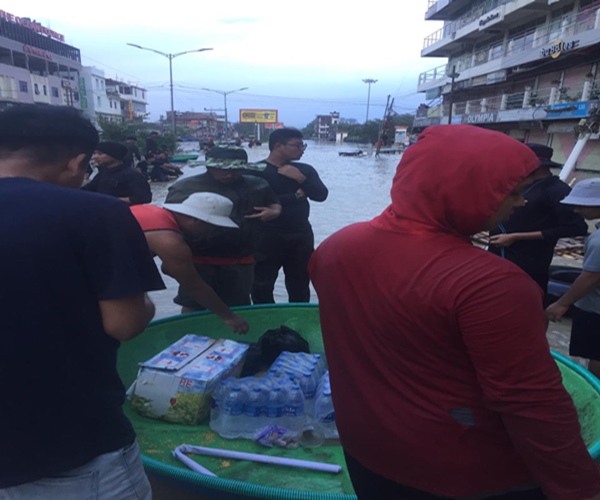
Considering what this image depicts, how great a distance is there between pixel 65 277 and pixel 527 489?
127cm

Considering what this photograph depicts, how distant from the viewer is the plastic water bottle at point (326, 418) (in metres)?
2.68

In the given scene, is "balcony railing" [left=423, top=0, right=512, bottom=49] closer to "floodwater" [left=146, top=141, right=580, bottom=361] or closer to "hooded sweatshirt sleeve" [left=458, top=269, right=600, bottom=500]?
"floodwater" [left=146, top=141, right=580, bottom=361]

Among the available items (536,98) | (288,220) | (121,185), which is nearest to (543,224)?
(288,220)

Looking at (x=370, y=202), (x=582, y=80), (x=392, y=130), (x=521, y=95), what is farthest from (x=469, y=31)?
(x=392, y=130)

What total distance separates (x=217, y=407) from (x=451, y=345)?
1.91m

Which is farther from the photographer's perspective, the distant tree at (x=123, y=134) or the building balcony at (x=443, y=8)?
the building balcony at (x=443, y=8)

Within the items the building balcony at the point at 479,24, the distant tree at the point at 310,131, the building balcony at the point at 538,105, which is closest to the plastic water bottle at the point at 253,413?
the building balcony at the point at 538,105

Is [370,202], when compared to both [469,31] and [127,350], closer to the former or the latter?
[127,350]

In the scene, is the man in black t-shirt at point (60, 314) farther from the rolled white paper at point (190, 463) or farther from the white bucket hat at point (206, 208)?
the white bucket hat at point (206, 208)

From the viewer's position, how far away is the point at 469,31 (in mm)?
38969

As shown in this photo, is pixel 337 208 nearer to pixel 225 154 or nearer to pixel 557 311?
pixel 225 154

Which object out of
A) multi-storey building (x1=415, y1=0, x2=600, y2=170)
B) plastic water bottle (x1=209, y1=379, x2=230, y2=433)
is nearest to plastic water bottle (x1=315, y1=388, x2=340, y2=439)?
plastic water bottle (x1=209, y1=379, x2=230, y2=433)

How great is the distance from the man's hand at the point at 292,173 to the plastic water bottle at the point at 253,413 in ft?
6.74

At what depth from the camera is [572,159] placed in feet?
60.0
